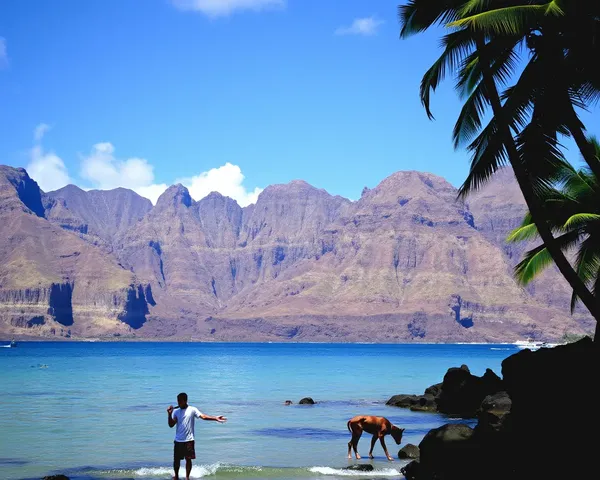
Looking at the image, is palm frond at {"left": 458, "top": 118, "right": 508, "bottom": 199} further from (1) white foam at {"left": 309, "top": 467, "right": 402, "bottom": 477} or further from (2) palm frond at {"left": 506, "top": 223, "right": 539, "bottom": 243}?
(1) white foam at {"left": 309, "top": 467, "right": 402, "bottom": 477}

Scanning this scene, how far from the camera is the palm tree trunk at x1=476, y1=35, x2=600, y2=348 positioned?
56.2ft

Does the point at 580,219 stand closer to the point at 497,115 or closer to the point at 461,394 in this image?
the point at 497,115

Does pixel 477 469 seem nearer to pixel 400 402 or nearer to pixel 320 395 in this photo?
pixel 400 402

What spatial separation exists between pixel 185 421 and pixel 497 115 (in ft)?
32.3

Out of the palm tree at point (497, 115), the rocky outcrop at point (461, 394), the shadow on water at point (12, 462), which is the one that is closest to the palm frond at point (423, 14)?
the palm tree at point (497, 115)

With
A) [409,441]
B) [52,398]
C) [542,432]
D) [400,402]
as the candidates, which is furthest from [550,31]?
[52,398]

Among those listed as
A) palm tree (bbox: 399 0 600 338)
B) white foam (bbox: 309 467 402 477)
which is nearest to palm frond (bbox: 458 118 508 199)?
palm tree (bbox: 399 0 600 338)

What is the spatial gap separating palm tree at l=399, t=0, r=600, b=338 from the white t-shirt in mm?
8295

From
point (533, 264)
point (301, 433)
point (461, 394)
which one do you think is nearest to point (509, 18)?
point (533, 264)

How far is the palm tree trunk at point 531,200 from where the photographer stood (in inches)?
675

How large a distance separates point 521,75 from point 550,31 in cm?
117

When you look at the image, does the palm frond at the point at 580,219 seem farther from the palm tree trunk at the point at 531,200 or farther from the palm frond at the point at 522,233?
the palm tree trunk at the point at 531,200

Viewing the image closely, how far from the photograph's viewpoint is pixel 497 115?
1741 centimetres

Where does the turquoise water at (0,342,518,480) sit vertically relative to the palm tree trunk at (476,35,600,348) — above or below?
below
